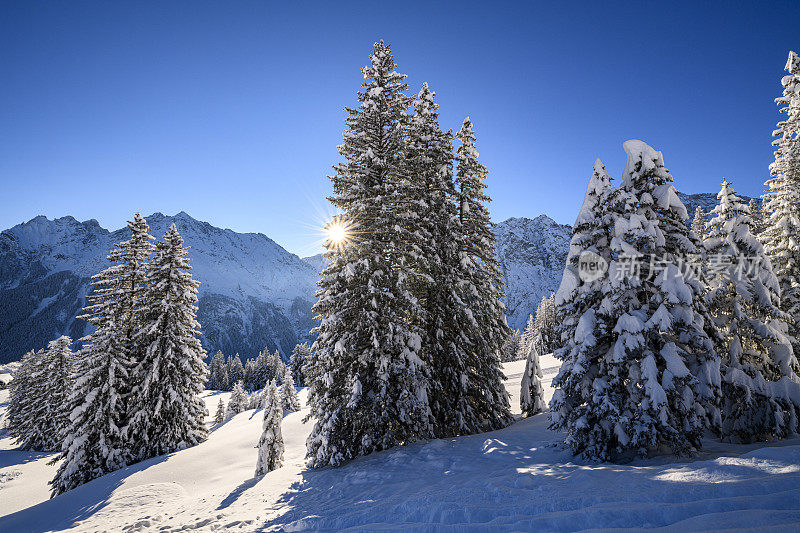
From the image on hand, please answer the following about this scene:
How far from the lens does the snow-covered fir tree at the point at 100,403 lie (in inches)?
774

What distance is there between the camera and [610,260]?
32.5 feet

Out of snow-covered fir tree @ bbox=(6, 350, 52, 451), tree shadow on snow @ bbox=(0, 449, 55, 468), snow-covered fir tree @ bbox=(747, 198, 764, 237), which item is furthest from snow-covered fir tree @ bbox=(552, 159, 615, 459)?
snow-covered fir tree @ bbox=(6, 350, 52, 451)

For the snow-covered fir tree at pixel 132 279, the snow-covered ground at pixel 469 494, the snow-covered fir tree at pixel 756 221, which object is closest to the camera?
the snow-covered ground at pixel 469 494

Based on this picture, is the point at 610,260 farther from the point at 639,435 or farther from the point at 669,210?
the point at 639,435

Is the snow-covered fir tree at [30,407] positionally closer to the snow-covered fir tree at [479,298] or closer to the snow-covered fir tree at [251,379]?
the snow-covered fir tree at [479,298]

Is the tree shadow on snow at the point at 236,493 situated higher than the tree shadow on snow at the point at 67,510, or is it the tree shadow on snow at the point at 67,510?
the tree shadow on snow at the point at 236,493

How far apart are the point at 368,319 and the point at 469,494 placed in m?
6.93

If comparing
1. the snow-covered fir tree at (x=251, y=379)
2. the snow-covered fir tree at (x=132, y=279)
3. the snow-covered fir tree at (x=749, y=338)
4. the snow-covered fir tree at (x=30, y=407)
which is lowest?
the snow-covered fir tree at (x=251, y=379)

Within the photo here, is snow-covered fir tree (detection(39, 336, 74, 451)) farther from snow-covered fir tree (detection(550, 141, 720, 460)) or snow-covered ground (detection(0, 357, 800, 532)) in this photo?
snow-covered fir tree (detection(550, 141, 720, 460))

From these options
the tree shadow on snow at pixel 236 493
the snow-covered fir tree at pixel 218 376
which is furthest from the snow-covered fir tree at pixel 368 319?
the snow-covered fir tree at pixel 218 376

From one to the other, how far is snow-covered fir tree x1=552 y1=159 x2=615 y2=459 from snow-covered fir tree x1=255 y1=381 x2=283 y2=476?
38.0 ft

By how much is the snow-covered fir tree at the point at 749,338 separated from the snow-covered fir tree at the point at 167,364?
996 inches

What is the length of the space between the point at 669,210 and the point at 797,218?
419 inches

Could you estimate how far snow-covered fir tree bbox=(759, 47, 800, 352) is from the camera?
46.4 feet
